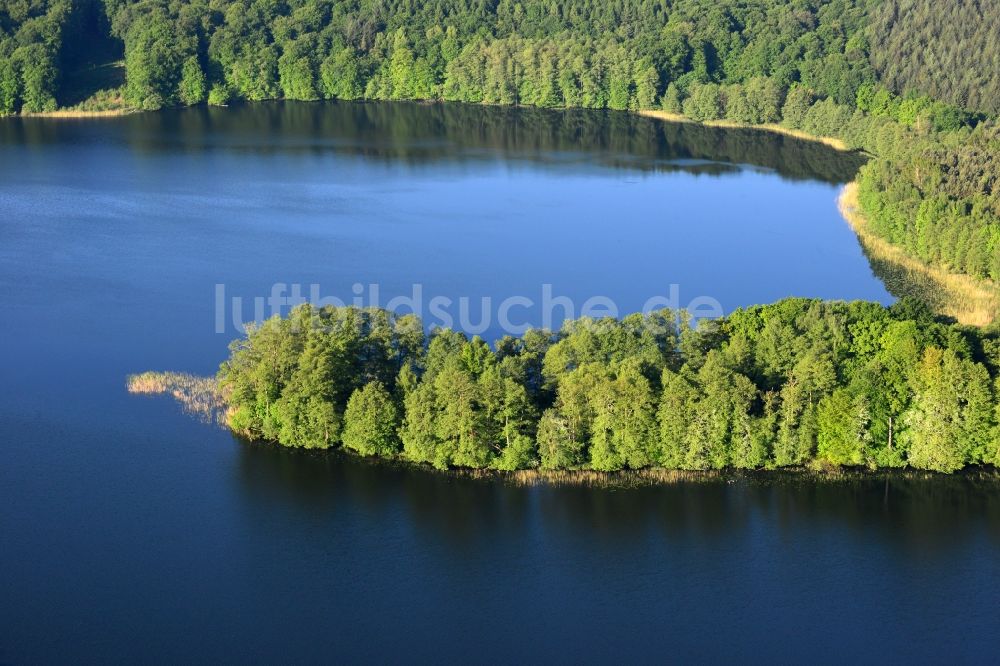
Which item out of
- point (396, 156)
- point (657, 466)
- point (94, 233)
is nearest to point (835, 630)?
point (657, 466)

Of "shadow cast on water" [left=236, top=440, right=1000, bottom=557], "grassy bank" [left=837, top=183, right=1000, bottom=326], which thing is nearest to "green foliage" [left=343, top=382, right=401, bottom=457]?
"shadow cast on water" [left=236, top=440, right=1000, bottom=557]

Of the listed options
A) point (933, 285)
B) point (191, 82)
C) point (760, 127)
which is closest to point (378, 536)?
point (933, 285)

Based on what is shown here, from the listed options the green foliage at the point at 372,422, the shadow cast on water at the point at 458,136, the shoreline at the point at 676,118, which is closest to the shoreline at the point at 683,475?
the green foliage at the point at 372,422

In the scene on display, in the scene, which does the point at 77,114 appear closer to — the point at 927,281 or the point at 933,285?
the point at 927,281

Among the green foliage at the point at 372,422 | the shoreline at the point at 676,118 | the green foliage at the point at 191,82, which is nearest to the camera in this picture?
the green foliage at the point at 372,422

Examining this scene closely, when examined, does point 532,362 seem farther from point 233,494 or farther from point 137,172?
Answer: point 137,172

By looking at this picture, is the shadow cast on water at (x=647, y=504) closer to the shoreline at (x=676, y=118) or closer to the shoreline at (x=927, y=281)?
the shoreline at (x=927, y=281)
